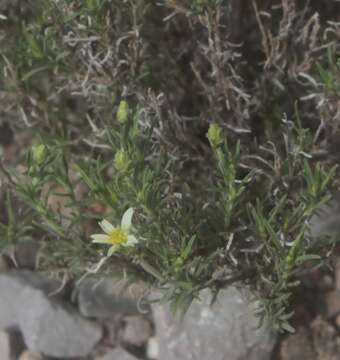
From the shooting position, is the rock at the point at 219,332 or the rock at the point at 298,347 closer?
the rock at the point at 219,332

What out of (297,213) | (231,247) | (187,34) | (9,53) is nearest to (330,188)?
(297,213)

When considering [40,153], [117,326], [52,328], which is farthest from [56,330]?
[40,153]

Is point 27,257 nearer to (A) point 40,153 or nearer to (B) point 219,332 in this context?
(B) point 219,332

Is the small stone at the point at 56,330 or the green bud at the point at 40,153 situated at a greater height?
the green bud at the point at 40,153

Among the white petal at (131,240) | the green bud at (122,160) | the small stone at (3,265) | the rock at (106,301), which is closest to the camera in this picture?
the green bud at (122,160)

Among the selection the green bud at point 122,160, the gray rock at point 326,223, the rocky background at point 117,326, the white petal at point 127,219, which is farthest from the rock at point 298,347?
the green bud at point 122,160

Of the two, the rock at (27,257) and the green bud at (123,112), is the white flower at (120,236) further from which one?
the rock at (27,257)

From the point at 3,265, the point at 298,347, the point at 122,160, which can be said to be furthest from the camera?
the point at 3,265
